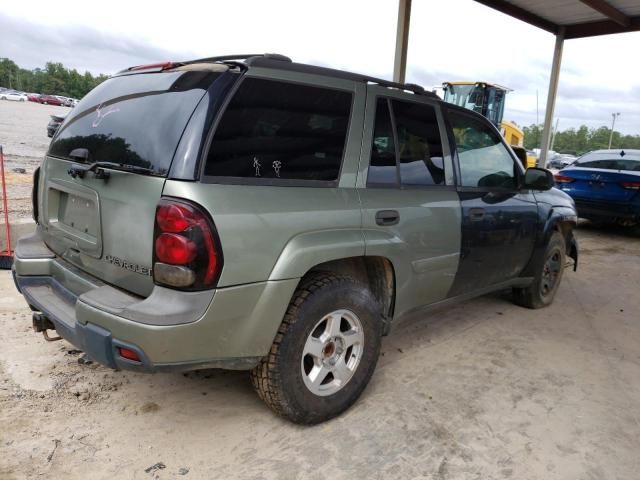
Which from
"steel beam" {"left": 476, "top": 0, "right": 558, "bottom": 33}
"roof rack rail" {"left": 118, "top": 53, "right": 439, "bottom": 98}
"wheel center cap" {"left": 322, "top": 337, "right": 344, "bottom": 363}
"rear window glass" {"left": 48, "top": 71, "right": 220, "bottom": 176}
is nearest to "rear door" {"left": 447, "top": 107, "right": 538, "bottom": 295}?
"roof rack rail" {"left": 118, "top": 53, "right": 439, "bottom": 98}

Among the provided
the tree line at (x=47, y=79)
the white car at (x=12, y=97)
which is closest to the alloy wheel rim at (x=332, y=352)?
the white car at (x=12, y=97)

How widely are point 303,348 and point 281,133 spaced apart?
1.07 meters

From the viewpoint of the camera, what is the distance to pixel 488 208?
3723mm

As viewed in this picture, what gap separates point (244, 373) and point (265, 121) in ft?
5.46

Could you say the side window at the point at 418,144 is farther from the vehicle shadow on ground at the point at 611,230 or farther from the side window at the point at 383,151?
the vehicle shadow on ground at the point at 611,230

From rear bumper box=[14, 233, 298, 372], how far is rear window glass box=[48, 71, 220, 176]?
593 mm

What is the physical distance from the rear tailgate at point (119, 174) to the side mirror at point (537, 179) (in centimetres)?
285

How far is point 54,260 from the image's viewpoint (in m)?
2.79

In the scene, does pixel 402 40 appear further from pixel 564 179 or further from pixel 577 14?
pixel 577 14

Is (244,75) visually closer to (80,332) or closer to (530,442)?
(80,332)

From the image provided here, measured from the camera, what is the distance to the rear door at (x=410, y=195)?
2.87 meters

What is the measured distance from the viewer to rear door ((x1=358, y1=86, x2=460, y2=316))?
2.87m

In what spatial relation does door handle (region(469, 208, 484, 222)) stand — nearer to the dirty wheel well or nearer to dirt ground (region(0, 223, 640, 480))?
the dirty wheel well

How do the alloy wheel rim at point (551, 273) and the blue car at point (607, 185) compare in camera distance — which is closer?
the alloy wheel rim at point (551, 273)
